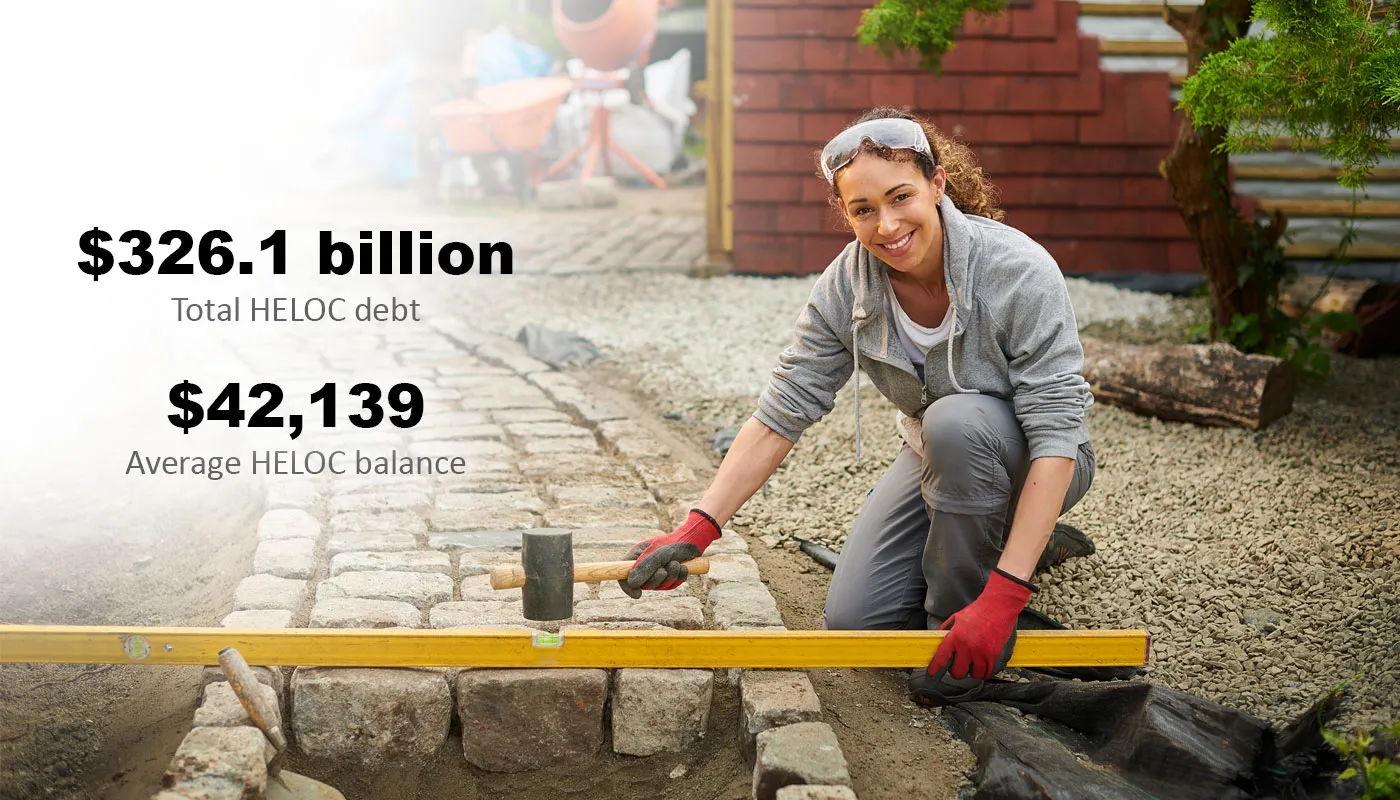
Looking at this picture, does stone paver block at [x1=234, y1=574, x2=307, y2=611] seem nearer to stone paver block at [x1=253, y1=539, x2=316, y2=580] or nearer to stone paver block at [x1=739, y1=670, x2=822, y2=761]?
stone paver block at [x1=253, y1=539, x2=316, y2=580]

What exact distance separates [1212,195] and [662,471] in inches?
117

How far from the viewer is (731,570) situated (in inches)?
131

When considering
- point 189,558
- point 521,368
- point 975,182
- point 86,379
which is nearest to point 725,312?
point 521,368

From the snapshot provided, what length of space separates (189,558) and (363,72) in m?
10.7

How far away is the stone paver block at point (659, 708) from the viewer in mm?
2670

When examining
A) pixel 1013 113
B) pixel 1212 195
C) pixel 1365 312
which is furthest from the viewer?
pixel 1013 113

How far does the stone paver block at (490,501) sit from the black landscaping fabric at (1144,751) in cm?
172

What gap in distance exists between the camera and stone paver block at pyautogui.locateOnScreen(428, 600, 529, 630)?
2922mm

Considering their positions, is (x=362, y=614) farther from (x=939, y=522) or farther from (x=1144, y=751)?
(x=1144, y=751)

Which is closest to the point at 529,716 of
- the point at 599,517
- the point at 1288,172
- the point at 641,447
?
the point at 599,517

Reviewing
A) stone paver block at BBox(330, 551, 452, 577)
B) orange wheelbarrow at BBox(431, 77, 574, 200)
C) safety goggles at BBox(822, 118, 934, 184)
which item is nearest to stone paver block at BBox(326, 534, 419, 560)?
stone paver block at BBox(330, 551, 452, 577)

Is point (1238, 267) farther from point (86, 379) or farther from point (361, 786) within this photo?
point (86, 379)

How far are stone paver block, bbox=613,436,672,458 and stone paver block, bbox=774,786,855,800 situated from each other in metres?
2.21

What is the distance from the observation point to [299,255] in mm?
10203
